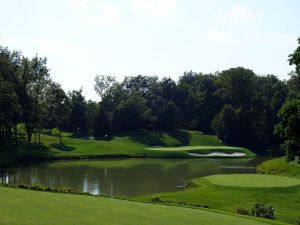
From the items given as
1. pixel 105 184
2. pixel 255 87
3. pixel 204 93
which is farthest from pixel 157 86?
pixel 105 184

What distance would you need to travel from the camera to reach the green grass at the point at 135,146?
274 ft

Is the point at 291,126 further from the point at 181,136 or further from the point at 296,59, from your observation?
the point at 181,136

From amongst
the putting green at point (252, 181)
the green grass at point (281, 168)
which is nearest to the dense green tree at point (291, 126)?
the putting green at point (252, 181)

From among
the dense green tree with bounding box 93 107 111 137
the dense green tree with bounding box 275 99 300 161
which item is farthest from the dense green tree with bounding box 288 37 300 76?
the dense green tree with bounding box 93 107 111 137

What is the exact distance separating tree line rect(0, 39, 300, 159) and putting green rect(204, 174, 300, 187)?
48.2 meters

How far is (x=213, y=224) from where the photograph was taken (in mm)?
18766

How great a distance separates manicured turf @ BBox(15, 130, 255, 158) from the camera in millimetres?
84750

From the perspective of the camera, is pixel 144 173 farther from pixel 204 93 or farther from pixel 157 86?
pixel 157 86

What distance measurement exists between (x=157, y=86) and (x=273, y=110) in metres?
41.1

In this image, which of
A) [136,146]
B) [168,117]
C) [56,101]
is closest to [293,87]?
[168,117]

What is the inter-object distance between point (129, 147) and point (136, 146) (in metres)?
3.86

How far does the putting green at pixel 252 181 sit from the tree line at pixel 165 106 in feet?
158

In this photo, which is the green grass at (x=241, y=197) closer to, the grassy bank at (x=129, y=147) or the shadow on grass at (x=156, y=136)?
the grassy bank at (x=129, y=147)

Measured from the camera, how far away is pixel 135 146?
96.6 m
